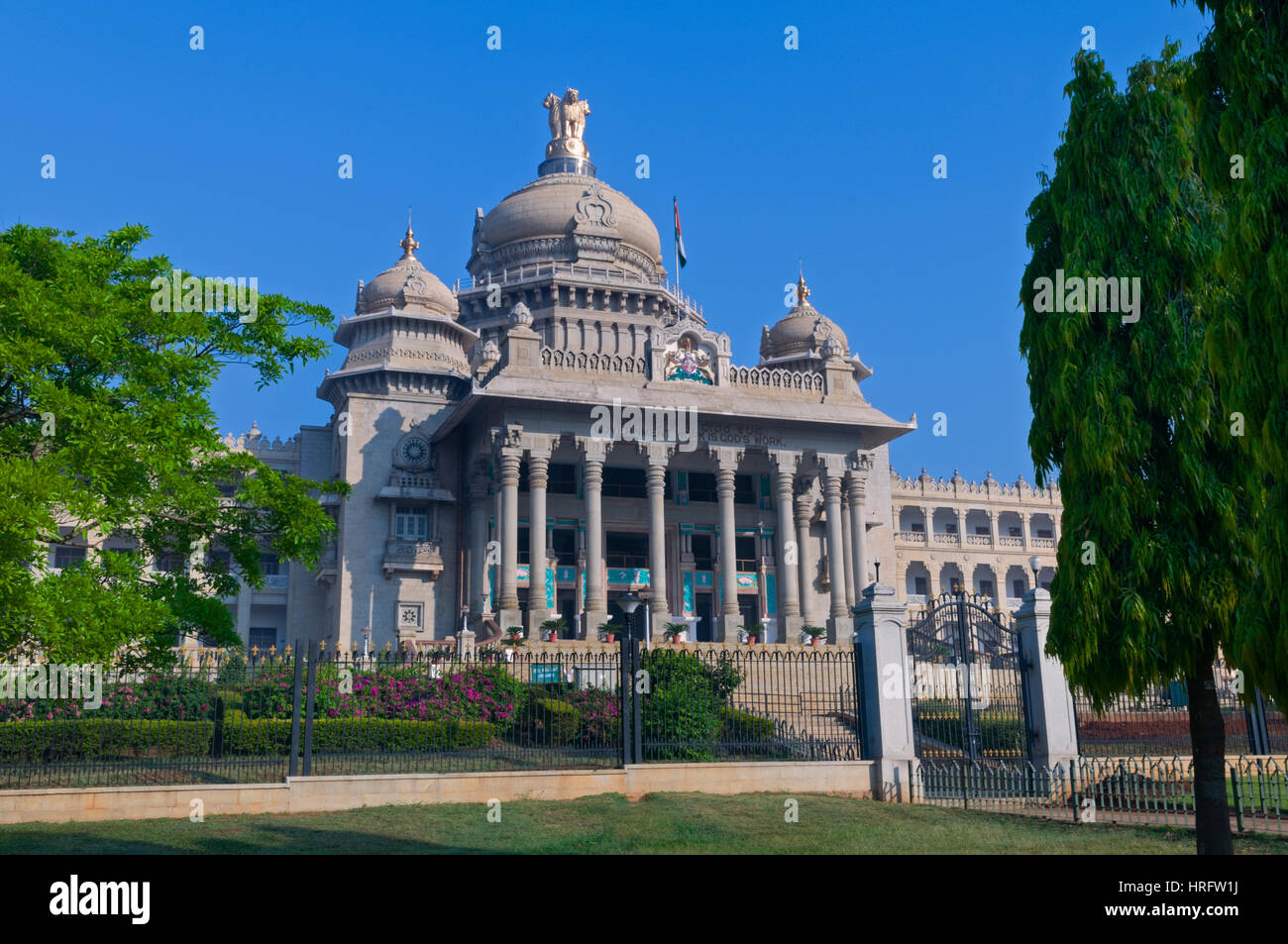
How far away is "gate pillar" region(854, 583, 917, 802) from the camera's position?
17672 mm

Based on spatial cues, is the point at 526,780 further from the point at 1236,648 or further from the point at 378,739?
the point at 1236,648

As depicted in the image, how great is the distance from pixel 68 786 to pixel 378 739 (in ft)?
14.2

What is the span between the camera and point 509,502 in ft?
121

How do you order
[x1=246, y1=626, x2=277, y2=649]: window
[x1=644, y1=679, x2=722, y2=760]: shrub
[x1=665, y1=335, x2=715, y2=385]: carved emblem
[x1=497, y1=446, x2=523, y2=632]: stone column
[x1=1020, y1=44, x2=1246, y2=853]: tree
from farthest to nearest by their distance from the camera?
[x1=246, y1=626, x2=277, y2=649]: window
[x1=665, y1=335, x2=715, y2=385]: carved emblem
[x1=497, y1=446, x2=523, y2=632]: stone column
[x1=644, y1=679, x2=722, y2=760]: shrub
[x1=1020, y1=44, x2=1246, y2=853]: tree

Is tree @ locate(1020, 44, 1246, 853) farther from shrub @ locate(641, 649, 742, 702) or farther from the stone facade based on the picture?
the stone facade

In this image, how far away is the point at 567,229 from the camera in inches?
2020

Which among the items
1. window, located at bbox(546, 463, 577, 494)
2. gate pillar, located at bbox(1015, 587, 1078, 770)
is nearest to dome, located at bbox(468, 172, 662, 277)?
window, located at bbox(546, 463, 577, 494)

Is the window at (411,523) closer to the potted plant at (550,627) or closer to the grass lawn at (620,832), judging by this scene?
the potted plant at (550,627)

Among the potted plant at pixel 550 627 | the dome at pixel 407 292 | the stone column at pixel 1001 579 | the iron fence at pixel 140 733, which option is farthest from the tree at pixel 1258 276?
the stone column at pixel 1001 579

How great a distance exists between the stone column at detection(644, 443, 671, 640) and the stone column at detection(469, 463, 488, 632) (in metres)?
6.44

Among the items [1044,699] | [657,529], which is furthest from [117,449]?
[657,529]

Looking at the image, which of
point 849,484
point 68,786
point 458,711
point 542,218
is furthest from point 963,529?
point 68,786

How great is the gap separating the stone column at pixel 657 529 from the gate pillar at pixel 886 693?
61.5ft
